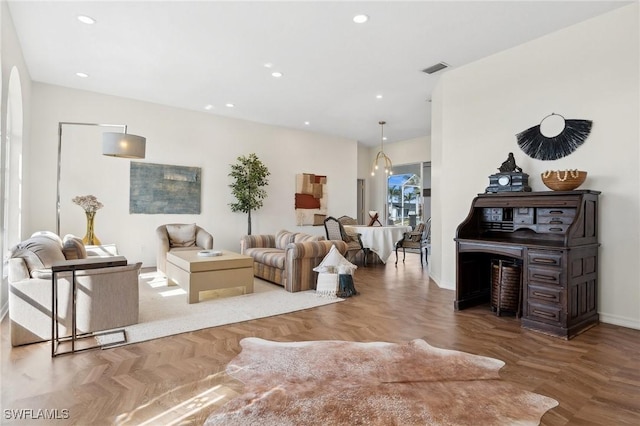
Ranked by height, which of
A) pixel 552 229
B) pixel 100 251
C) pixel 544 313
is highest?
pixel 552 229

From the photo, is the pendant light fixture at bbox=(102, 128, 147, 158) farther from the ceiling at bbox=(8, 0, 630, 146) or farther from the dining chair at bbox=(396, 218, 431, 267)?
the dining chair at bbox=(396, 218, 431, 267)

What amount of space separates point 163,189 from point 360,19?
4.75 meters

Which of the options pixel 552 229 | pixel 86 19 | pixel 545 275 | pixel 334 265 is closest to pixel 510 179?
pixel 552 229

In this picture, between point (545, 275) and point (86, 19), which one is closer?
point (545, 275)

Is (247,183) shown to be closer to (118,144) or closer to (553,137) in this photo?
(118,144)

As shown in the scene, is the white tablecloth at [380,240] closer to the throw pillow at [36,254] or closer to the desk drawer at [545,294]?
the desk drawer at [545,294]

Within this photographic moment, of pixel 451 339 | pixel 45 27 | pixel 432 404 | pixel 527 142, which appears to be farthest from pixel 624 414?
pixel 45 27

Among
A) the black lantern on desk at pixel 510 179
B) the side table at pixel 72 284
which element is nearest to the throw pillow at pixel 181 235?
the side table at pixel 72 284

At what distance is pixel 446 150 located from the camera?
4891mm

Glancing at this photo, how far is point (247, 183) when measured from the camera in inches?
281

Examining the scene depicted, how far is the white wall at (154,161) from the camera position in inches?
214

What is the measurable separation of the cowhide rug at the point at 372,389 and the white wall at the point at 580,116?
2018 mm

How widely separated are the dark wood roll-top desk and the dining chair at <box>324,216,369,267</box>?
268cm

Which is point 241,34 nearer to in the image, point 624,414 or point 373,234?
point 373,234
